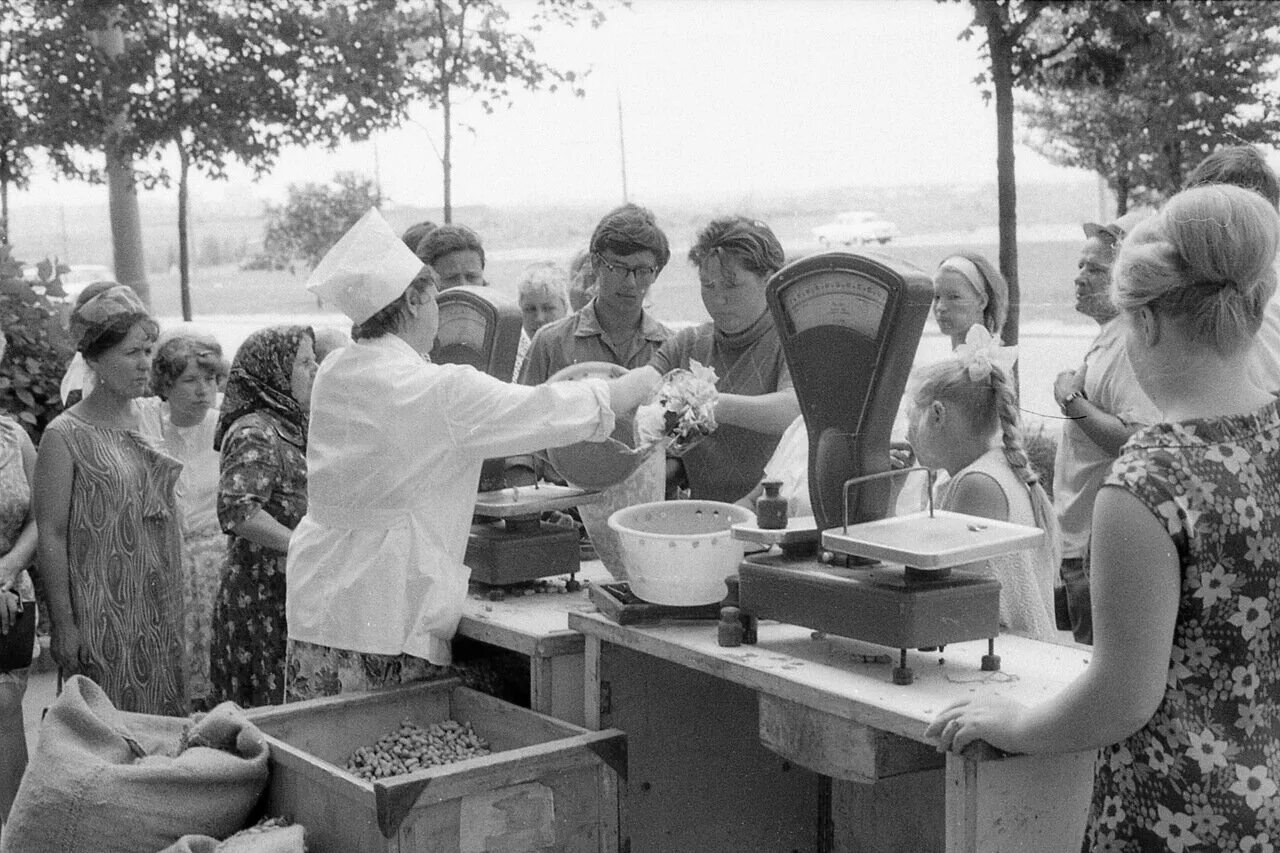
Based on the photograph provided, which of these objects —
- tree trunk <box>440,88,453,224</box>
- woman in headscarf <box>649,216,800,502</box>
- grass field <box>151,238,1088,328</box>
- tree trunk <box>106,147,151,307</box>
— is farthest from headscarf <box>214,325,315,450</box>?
grass field <box>151,238,1088,328</box>

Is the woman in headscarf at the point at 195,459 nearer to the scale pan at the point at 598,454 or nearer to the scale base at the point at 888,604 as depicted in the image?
the scale pan at the point at 598,454

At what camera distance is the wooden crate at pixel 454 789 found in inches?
94.0

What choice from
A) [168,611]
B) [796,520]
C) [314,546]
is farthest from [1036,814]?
[168,611]

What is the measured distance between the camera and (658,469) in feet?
9.95

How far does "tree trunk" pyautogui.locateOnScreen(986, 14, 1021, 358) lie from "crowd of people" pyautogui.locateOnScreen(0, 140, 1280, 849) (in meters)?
3.20

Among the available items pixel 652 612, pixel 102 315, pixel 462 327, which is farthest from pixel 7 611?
pixel 652 612

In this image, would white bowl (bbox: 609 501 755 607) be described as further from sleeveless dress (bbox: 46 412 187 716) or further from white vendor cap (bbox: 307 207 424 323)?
sleeveless dress (bbox: 46 412 187 716)

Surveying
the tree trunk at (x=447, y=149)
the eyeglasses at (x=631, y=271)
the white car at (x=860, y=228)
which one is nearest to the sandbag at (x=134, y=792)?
the eyeglasses at (x=631, y=271)

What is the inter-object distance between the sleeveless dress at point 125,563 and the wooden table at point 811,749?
174cm

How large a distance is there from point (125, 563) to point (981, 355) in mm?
2451

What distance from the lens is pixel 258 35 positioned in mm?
8445

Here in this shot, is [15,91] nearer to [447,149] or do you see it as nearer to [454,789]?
[447,149]

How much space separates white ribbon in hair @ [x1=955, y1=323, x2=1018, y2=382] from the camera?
9.27 feet

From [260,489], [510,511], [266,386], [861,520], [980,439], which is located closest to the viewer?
[861,520]
